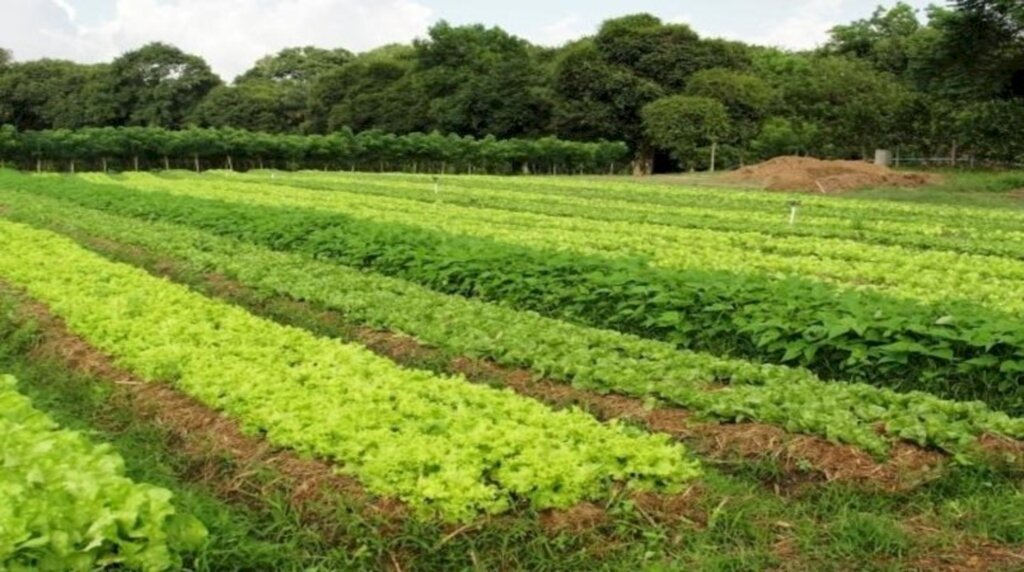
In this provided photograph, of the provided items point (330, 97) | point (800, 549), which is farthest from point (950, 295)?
point (330, 97)

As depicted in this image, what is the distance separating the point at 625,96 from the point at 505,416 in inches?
2550

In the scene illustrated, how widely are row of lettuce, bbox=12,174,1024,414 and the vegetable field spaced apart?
36 mm

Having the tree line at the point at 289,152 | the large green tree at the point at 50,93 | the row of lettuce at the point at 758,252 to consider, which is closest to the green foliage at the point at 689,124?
the tree line at the point at 289,152

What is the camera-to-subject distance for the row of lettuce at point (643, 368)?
714 centimetres

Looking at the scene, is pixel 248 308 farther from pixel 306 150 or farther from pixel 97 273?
pixel 306 150

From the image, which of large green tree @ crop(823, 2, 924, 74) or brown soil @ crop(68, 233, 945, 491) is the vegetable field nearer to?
brown soil @ crop(68, 233, 945, 491)

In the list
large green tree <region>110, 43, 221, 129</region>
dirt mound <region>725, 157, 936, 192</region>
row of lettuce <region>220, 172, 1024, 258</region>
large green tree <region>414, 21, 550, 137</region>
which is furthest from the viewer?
large green tree <region>110, 43, 221, 129</region>

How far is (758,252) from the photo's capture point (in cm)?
1748

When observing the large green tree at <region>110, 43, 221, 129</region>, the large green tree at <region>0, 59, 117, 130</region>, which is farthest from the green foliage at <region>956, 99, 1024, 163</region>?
the large green tree at <region>0, 59, 117, 130</region>

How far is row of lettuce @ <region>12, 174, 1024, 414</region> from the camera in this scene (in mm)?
9102

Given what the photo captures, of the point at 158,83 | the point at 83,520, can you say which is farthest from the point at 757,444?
the point at 158,83

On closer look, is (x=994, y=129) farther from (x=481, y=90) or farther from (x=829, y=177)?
(x=481, y=90)

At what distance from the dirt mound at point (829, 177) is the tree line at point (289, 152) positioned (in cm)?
2259

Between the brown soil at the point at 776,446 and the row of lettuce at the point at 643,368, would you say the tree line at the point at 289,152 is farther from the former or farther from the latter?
the brown soil at the point at 776,446
